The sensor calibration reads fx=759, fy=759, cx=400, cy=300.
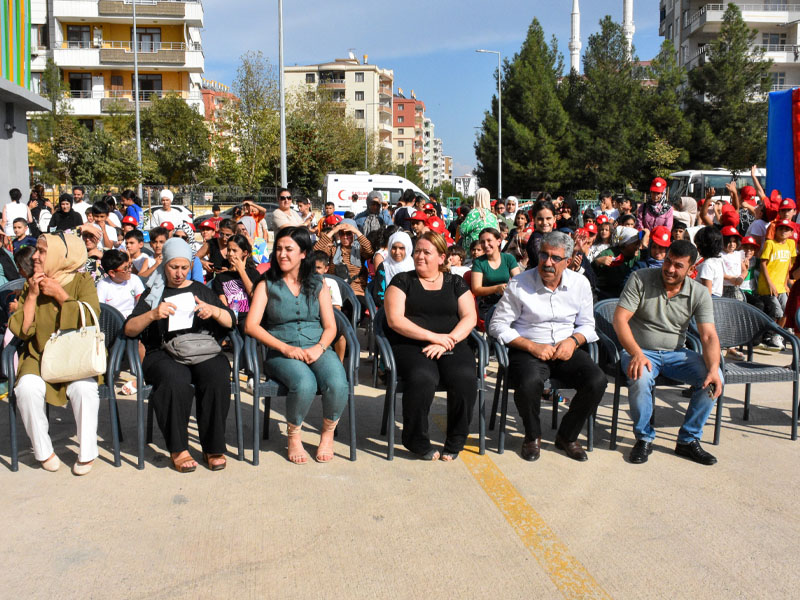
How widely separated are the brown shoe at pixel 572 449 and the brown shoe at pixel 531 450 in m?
0.20

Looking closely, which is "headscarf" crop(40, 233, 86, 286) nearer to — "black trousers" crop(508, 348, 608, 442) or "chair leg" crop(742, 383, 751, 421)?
"black trousers" crop(508, 348, 608, 442)

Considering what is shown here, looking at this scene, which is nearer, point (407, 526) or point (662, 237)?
point (407, 526)

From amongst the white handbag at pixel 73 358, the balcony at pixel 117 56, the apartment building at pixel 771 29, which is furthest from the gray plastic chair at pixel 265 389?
the apartment building at pixel 771 29

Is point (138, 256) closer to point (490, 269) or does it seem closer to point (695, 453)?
point (490, 269)

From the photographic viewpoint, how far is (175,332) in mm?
5191

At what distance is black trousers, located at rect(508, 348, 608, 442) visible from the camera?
16.8 feet

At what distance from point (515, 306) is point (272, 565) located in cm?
270

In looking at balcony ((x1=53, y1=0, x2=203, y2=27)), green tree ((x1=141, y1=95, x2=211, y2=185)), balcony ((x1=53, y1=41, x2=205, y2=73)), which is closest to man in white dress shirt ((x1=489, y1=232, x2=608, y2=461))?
green tree ((x1=141, y1=95, x2=211, y2=185))

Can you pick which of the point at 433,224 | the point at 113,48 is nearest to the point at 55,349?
the point at 433,224

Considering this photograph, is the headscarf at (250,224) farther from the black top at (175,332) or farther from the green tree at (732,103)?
the green tree at (732,103)

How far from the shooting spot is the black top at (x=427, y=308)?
5457 mm

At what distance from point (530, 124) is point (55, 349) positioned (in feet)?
151

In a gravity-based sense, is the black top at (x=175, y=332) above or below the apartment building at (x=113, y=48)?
below

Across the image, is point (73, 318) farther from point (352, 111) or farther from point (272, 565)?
point (352, 111)
